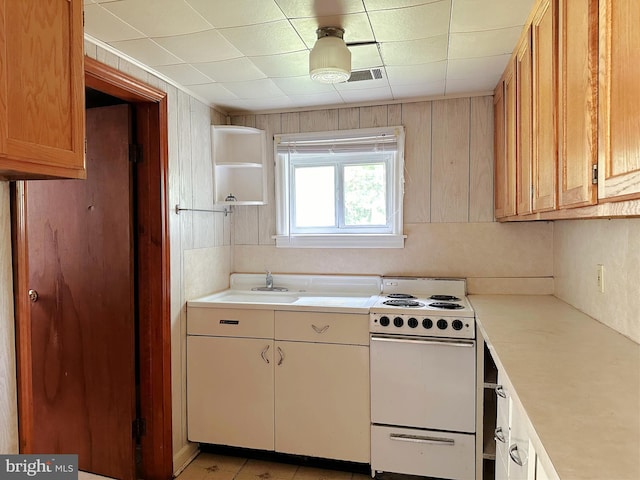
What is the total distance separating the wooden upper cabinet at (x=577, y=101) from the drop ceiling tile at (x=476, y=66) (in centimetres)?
79

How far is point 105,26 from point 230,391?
79.6 inches

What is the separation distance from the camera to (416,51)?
83.4 inches

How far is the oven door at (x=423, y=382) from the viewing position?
229cm

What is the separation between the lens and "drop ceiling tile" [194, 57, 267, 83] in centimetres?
225

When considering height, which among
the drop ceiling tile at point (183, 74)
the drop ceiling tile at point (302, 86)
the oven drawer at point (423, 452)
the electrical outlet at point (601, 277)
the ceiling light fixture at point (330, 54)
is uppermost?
the drop ceiling tile at point (302, 86)

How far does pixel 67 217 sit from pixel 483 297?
8.44ft

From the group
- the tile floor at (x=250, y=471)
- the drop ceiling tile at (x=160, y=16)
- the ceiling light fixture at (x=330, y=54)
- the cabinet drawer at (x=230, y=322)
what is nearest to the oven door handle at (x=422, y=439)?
the tile floor at (x=250, y=471)

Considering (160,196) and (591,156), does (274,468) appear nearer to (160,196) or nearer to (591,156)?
(160,196)

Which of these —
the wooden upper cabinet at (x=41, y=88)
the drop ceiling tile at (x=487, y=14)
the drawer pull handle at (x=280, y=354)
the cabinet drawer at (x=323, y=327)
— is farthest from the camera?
the drawer pull handle at (x=280, y=354)

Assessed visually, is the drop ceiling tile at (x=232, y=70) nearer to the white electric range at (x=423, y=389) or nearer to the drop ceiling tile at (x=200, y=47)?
the drop ceiling tile at (x=200, y=47)

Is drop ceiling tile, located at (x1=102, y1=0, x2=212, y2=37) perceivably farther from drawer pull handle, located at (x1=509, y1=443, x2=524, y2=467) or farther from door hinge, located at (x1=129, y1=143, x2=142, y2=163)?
drawer pull handle, located at (x1=509, y1=443, x2=524, y2=467)

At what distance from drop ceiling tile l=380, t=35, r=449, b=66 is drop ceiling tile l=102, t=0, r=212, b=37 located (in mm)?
858

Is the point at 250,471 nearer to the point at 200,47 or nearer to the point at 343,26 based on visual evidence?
the point at 200,47

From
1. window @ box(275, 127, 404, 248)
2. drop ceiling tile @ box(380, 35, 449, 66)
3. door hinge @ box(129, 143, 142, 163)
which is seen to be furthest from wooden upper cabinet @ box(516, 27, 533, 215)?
door hinge @ box(129, 143, 142, 163)
